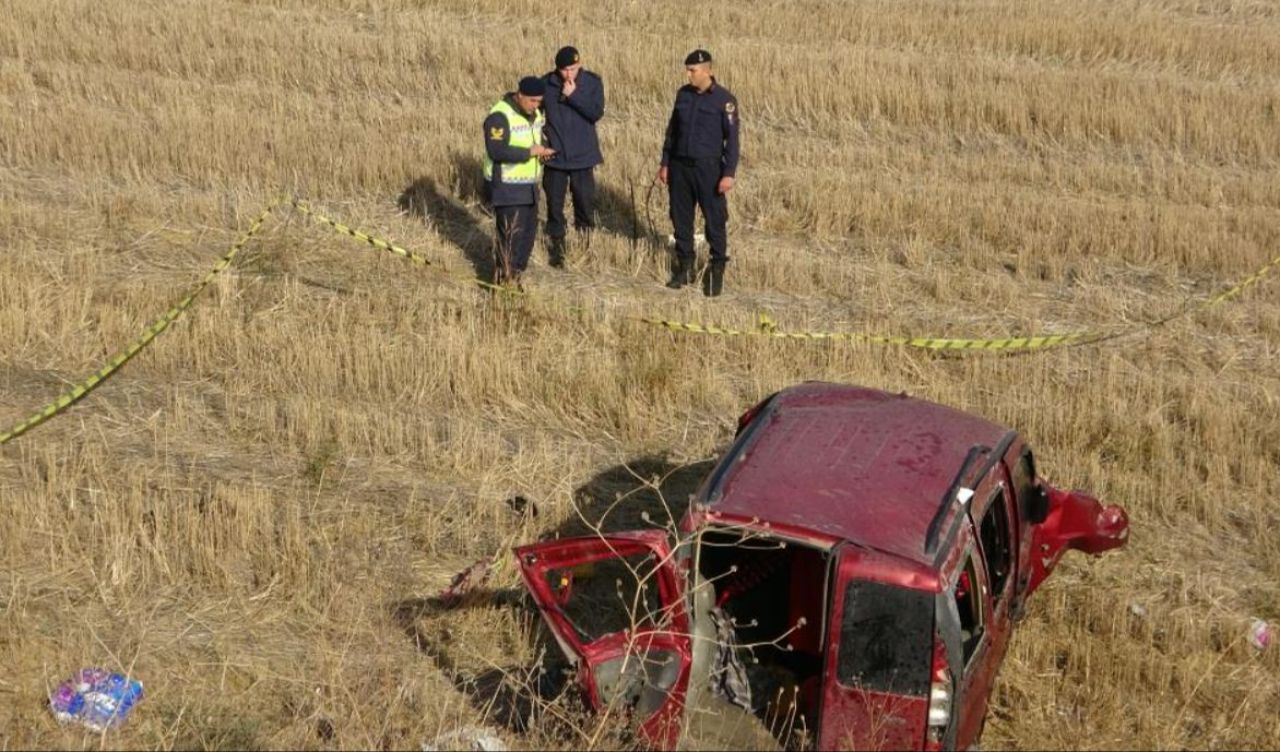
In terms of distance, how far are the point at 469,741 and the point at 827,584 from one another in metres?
1.49

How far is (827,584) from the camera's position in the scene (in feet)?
20.7

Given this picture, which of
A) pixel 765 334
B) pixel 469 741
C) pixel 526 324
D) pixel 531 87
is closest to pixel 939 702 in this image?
pixel 469 741

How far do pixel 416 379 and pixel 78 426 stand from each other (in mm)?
1919

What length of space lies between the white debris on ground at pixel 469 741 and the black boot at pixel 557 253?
654 cm

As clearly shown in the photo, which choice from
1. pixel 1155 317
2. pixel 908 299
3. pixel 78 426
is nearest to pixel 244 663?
pixel 78 426

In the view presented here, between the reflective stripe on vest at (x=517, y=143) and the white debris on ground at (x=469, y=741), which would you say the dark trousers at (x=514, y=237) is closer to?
the reflective stripe on vest at (x=517, y=143)

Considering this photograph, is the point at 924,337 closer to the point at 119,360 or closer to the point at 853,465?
the point at 853,465

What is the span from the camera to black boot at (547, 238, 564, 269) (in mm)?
12875

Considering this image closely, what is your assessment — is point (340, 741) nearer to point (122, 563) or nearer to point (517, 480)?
point (122, 563)

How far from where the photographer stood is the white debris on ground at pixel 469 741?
6582mm

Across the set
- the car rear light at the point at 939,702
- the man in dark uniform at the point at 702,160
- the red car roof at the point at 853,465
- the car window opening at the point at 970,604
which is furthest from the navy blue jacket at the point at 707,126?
the car rear light at the point at 939,702

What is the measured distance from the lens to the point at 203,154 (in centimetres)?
1485

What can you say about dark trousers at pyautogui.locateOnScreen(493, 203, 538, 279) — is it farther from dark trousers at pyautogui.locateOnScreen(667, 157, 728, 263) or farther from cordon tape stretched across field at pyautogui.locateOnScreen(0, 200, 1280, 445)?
dark trousers at pyautogui.locateOnScreen(667, 157, 728, 263)

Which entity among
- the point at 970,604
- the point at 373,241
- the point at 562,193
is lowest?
the point at 373,241
